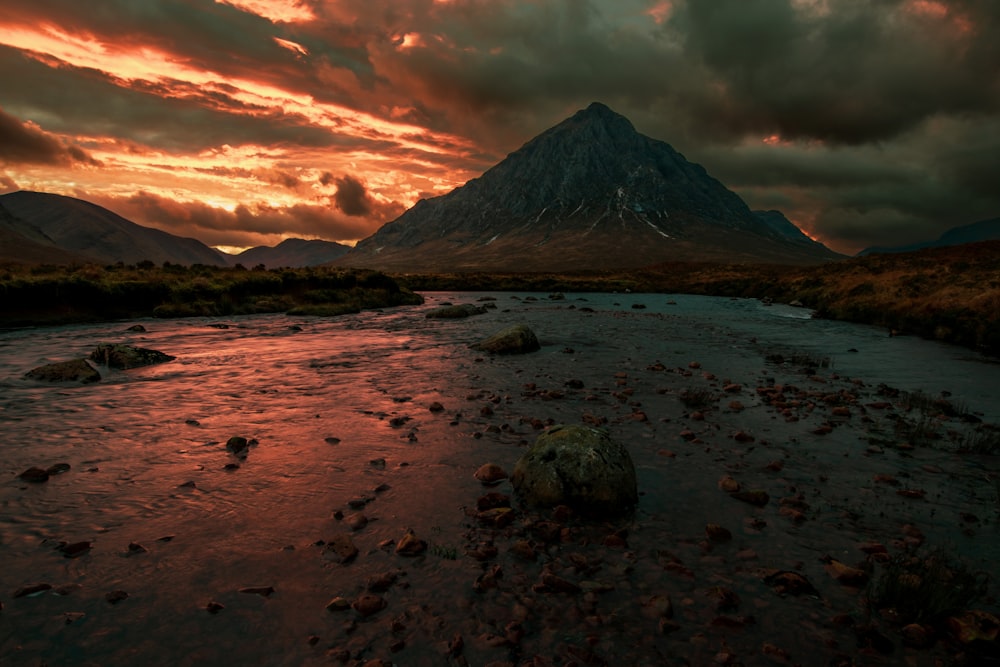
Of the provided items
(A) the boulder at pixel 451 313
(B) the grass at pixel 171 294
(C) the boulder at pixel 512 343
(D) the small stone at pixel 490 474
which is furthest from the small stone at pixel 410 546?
(B) the grass at pixel 171 294

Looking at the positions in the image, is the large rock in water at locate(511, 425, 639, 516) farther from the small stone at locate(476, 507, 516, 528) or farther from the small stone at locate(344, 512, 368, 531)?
the small stone at locate(344, 512, 368, 531)

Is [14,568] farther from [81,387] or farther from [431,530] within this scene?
[81,387]

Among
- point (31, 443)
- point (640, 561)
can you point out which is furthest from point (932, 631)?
point (31, 443)

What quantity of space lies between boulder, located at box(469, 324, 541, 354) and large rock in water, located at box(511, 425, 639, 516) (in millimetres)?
14684

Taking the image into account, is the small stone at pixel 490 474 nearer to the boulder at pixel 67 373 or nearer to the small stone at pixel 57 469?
the small stone at pixel 57 469

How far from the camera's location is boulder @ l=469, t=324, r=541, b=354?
2295 cm

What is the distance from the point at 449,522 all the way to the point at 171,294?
41.5m

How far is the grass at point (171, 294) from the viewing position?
103 ft

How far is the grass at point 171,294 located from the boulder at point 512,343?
76.1 ft

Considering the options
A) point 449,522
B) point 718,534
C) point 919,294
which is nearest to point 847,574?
point 718,534

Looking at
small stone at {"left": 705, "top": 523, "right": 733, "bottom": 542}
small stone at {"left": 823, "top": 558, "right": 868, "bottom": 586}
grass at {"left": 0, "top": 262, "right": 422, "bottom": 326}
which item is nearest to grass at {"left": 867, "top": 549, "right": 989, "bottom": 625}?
small stone at {"left": 823, "top": 558, "right": 868, "bottom": 586}

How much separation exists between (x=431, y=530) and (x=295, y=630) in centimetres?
230

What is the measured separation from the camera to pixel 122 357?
18188mm

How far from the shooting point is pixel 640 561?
6254 millimetres
